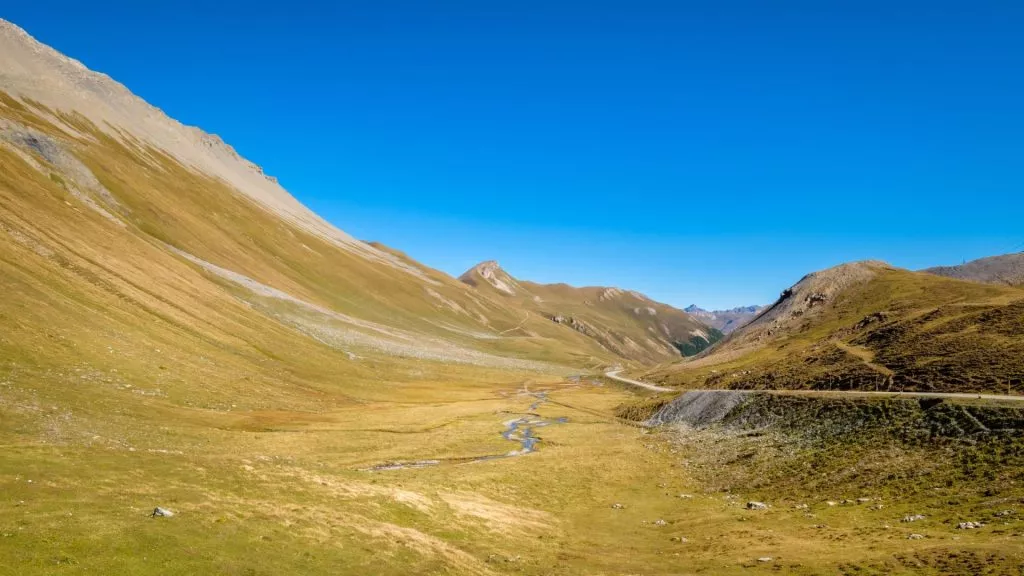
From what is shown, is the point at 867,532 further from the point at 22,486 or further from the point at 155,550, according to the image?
the point at 22,486

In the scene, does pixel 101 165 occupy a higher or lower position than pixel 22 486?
higher

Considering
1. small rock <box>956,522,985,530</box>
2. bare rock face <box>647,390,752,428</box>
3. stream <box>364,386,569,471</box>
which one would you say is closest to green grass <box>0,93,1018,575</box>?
stream <box>364,386,569,471</box>

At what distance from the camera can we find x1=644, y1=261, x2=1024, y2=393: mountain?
251 feet

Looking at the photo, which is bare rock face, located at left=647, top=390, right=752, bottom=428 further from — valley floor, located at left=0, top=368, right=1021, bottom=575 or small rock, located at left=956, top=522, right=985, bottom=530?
small rock, located at left=956, top=522, right=985, bottom=530

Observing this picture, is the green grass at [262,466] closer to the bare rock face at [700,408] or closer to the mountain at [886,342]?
the bare rock face at [700,408]

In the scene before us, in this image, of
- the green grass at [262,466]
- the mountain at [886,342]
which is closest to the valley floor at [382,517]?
the green grass at [262,466]

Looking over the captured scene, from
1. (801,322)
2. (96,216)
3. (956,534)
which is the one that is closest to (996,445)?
(956,534)

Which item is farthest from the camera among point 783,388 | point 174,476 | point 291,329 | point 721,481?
point 291,329

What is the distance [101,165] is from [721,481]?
228825mm

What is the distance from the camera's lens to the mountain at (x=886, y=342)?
3009 inches

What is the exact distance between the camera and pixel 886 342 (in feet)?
356

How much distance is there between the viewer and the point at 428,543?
35094mm

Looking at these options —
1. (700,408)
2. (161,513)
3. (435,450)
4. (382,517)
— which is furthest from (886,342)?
(161,513)

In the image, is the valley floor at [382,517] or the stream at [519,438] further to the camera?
the stream at [519,438]
